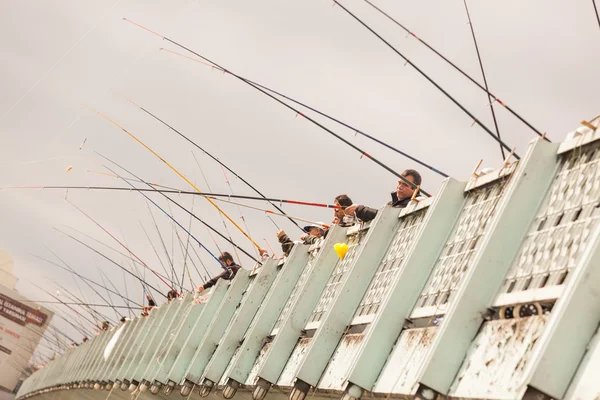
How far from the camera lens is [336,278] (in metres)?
9.36

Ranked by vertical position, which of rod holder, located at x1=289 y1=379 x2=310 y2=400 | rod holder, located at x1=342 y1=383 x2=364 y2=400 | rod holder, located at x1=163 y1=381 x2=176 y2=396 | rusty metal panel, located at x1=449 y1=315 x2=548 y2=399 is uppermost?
rusty metal panel, located at x1=449 y1=315 x2=548 y2=399

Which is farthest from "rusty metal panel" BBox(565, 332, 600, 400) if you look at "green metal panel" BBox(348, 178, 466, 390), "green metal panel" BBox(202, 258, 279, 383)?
"green metal panel" BBox(202, 258, 279, 383)

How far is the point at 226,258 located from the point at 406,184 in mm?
8171

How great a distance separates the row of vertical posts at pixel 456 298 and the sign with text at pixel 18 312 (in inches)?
2847

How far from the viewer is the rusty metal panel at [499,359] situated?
5.00 metres

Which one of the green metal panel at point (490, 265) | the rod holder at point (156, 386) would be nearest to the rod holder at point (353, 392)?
the green metal panel at point (490, 265)

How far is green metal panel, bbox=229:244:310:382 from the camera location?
34.4 ft

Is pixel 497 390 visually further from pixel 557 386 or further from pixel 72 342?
pixel 72 342

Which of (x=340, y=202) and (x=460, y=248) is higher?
(x=340, y=202)

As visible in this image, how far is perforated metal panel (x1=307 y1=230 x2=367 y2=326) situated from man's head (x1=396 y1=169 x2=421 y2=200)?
50cm

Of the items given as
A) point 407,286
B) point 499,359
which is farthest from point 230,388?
point 499,359

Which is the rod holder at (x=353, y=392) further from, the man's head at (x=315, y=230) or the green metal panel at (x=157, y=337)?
the green metal panel at (x=157, y=337)

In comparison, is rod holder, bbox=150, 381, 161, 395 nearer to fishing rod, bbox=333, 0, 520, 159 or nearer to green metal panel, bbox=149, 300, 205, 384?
green metal panel, bbox=149, 300, 205, 384

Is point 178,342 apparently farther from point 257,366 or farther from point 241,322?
point 257,366
